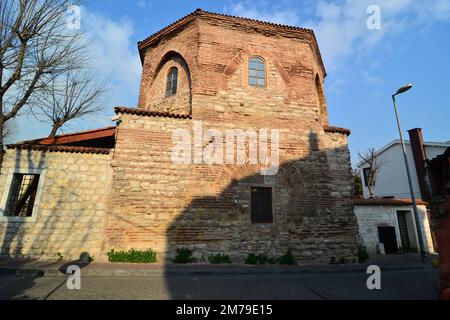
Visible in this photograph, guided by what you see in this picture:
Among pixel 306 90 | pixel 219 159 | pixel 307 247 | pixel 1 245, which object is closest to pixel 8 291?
pixel 1 245

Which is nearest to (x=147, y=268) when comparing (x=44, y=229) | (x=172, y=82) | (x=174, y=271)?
(x=174, y=271)

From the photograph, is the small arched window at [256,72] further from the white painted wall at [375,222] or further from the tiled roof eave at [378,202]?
the white painted wall at [375,222]

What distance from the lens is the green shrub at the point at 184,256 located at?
25.8 feet

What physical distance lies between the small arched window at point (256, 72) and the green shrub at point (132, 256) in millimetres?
7552

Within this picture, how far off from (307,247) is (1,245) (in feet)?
32.6

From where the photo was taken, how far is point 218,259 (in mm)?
8141

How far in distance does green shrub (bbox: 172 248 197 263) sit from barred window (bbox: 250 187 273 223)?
98.2 inches

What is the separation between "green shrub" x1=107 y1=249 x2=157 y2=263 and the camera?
759 centimetres

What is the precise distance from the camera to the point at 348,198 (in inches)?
386

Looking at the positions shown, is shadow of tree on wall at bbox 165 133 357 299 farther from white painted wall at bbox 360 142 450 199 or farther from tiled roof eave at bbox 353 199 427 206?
white painted wall at bbox 360 142 450 199

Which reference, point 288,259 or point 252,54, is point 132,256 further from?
point 252,54

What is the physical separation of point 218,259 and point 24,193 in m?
7.14

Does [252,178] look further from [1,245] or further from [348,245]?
[1,245]

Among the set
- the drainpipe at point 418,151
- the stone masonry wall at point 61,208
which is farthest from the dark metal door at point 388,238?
the stone masonry wall at point 61,208
